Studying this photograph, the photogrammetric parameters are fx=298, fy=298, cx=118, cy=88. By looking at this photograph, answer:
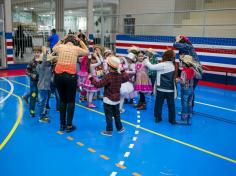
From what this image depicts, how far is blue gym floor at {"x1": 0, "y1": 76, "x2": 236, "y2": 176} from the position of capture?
4113 millimetres

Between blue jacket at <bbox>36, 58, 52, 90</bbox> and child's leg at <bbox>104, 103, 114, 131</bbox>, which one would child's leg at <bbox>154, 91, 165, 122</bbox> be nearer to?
child's leg at <bbox>104, 103, 114, 131</bbox>

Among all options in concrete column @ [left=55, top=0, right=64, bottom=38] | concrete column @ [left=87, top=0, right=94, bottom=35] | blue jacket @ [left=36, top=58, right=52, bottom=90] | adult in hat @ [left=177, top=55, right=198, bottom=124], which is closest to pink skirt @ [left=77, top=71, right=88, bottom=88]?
blue jacket @ [left=36, top=58, right=52, bottom=90]

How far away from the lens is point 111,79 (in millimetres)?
5242

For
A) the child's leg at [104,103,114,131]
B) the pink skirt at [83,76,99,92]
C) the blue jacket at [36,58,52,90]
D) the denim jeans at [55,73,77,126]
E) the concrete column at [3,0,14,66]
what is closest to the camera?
the denim jeans at [55,73,77,126]

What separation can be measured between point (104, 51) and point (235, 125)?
3.44 meters

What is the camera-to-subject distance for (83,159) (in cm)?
437

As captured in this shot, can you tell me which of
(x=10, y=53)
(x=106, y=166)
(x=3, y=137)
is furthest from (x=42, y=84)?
(x=10, y=53)

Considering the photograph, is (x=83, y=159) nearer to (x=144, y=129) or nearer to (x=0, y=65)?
(x=144, y=129)

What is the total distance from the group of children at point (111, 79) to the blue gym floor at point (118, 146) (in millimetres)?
345

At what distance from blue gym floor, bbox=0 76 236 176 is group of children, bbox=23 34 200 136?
35 centimetres

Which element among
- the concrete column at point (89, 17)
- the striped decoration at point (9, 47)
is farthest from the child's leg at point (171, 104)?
the concrete column at point (89, 17)

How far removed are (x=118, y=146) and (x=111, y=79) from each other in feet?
3.84

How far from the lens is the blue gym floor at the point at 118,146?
4113 mm

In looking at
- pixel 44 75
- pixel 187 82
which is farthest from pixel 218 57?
pixel 44 75
